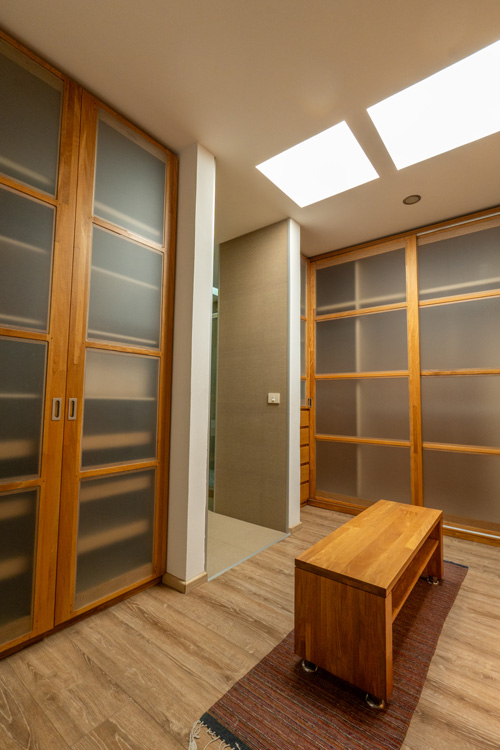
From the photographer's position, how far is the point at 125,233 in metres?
2.09

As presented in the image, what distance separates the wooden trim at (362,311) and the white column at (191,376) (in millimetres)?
1935

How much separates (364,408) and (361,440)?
334mm

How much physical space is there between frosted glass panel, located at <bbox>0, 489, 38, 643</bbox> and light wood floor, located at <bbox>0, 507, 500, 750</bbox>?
16cm

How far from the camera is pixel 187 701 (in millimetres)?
1337

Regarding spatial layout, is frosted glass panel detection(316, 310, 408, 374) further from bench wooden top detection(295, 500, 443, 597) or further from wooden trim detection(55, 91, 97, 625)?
→ wooden trim detection(55, 91, 97, 625)

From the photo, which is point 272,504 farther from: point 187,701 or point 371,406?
point 187,701

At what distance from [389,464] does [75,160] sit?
11.4 ft

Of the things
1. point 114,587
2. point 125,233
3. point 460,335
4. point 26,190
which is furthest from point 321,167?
point 114,587

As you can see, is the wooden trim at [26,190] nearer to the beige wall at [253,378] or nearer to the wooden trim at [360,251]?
→ the beige wall at [253,378]

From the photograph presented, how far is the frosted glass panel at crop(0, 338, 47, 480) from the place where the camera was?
1.57 meters

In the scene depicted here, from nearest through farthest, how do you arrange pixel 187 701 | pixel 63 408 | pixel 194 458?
pixel 187 701
pixel 63 408
pixel 194 458

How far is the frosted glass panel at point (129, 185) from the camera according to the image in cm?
200

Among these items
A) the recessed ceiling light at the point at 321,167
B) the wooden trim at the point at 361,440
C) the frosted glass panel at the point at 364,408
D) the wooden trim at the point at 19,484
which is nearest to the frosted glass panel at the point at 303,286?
the frosted glass panel at the point at 364,408

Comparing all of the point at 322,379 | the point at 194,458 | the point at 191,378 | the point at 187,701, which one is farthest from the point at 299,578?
the point at 322,379
